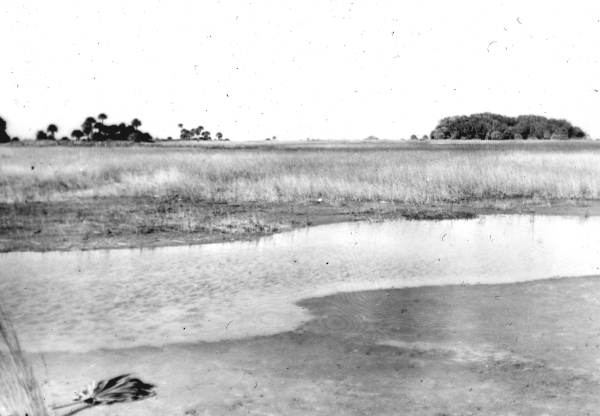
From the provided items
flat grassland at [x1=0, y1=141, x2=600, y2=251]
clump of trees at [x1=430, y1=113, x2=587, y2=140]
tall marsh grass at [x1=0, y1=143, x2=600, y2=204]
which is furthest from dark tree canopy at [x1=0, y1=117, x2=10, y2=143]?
clump of trees at [x1=430, y1=113, x2=587, y2=140]

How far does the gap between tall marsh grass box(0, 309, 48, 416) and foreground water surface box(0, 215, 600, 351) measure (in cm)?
23

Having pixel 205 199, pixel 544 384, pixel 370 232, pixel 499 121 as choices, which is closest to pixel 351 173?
pixel 205 199

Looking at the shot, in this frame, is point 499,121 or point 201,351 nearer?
point 201,351

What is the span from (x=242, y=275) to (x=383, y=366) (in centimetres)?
444

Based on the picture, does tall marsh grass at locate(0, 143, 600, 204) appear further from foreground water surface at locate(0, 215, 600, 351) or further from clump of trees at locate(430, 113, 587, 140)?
clump of trees at locate(430, 113, 587, 140)

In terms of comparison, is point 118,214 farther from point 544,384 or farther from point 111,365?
point 544,384

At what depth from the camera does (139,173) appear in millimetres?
25875

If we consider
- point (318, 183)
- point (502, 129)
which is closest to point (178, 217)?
point (318, 183)

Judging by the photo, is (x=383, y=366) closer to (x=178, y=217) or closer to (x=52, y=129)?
(x=178, y=217)

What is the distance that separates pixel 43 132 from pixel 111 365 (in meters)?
88.1

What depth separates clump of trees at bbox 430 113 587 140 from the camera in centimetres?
8506

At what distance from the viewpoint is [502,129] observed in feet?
284

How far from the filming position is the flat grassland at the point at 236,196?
14.2 metres

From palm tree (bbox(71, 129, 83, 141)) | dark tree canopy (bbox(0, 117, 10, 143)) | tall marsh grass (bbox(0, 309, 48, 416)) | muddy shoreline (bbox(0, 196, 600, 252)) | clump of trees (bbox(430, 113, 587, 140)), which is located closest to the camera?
tall marsh grass (bbox(0, 309, 48, 416))
